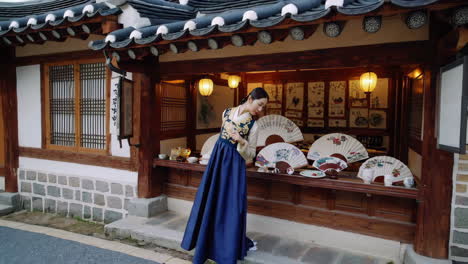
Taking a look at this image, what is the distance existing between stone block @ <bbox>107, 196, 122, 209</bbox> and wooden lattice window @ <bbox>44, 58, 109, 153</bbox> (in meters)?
1.06

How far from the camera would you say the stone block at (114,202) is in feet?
21.8

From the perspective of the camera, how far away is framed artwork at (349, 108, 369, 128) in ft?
28.7

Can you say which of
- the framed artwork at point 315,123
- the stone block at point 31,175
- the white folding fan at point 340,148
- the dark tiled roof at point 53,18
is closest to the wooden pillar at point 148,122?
the dark tiled roof at point 53,18

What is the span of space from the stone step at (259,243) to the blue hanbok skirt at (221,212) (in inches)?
18.2

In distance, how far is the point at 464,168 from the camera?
382 centimetres

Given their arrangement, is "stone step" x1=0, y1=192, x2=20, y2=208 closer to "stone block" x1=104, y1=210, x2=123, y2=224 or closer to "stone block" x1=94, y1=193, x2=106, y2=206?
Answer: "stone block" x1=94, y1=193, x2=106, y2=206

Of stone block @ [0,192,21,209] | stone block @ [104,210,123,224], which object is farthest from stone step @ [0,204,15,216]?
stone block @ [104,210,123,224]

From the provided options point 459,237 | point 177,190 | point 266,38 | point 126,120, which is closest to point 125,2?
point 126,120

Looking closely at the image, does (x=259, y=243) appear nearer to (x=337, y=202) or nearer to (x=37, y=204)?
(x=337, y=202)

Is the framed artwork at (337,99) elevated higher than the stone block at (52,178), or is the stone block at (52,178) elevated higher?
the framed artwork at (337,99)

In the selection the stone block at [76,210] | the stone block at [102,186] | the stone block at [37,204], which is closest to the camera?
the stone block at [102,186]

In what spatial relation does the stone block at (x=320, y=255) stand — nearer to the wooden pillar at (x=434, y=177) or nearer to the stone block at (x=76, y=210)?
the wooden pillar at (x=434, y=177)

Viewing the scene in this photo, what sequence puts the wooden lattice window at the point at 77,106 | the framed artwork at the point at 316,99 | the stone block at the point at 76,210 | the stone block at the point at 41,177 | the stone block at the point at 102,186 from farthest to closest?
the framed artwork at the point at 316,99 → the stone block at the point at 41,177 → the stone block at the point at 76,210 → the wooden lattice window at the point at 77,106 → the stone block at the point at 102,186

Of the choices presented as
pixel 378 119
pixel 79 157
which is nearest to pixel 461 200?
pixel 378 119
